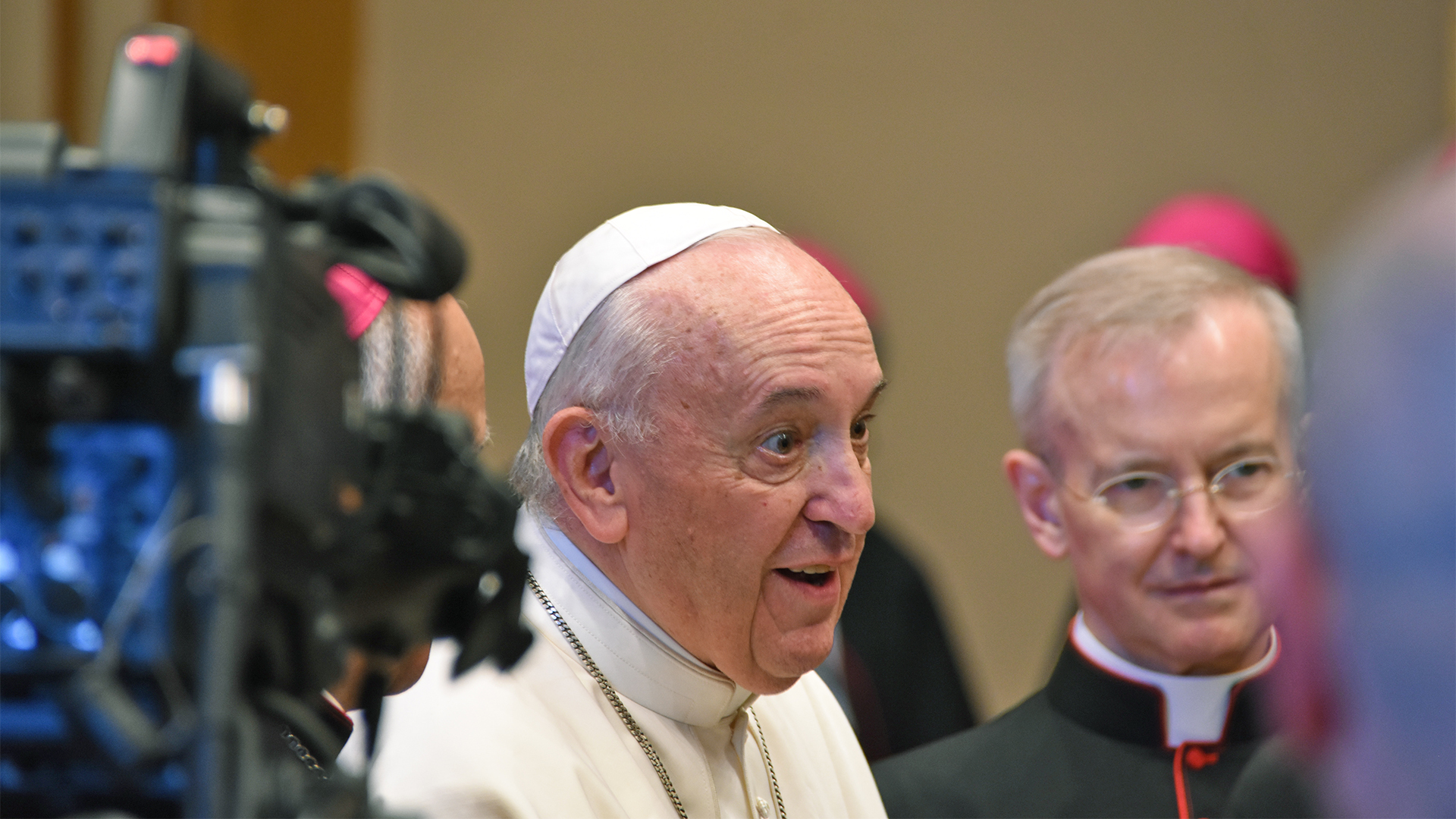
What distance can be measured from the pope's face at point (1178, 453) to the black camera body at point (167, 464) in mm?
1653

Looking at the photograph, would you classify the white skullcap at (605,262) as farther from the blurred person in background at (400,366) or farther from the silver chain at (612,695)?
the silver chain at (612,695)

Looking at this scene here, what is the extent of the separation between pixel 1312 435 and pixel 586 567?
4.53 ft

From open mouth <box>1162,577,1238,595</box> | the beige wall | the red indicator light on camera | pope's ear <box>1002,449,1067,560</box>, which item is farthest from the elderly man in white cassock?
the beige wall

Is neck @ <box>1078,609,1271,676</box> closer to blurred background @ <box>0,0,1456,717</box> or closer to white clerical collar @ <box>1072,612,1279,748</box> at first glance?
white clerical collar @ <box>1072,612,1279,748</box>

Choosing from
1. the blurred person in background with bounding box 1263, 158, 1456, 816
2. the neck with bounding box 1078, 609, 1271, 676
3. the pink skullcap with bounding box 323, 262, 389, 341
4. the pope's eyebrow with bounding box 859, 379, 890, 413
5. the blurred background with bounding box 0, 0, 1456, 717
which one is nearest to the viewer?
the blurred person in background with bounding box 1263, 158, 1456, 816

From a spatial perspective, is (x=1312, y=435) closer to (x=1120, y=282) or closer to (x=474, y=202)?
(x=1120, y=282)

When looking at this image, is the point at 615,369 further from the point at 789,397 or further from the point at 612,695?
the point at 612,695

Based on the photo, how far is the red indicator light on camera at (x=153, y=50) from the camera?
125cm

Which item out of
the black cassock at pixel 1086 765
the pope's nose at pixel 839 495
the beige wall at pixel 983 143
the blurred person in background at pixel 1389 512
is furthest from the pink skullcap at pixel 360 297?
the beige wall at pixel 983 143

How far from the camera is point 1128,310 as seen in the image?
8.88 feet

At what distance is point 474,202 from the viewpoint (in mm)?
5855

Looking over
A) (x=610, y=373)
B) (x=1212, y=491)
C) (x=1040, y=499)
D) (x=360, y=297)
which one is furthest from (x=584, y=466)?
(x=1212, y=491)

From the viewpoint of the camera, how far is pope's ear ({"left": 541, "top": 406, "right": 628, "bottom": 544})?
2293 millimetres

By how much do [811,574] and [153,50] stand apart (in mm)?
1307
